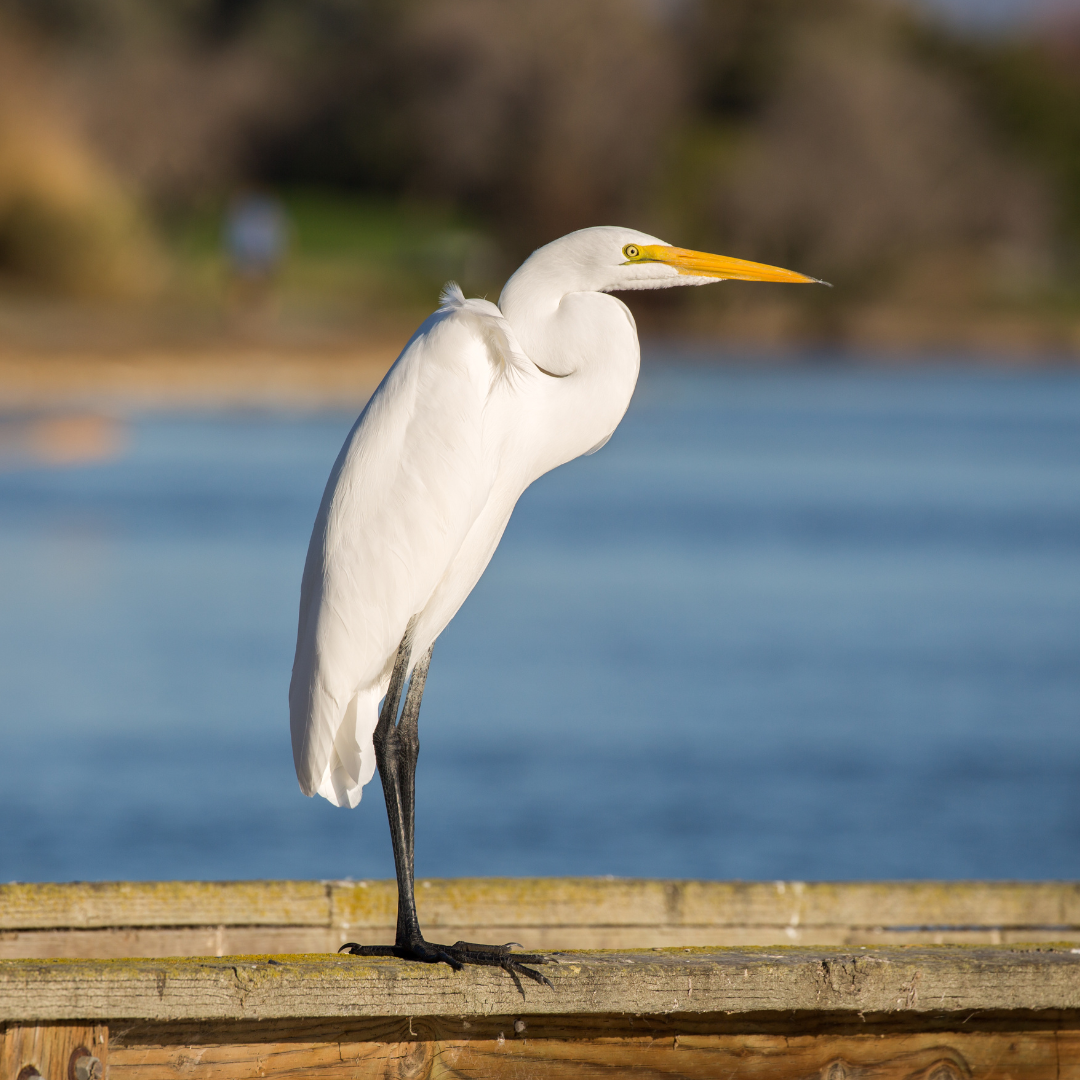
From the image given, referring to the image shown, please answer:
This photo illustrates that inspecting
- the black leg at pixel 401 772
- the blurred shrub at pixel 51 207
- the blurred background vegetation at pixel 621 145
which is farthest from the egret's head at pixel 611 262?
the blurred background vegetation at pixel 621 145

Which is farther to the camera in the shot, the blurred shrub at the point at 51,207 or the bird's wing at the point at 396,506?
the blurred shrub at the point at 51,207

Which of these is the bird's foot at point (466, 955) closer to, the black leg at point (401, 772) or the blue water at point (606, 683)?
the black leg at point (401, 772)

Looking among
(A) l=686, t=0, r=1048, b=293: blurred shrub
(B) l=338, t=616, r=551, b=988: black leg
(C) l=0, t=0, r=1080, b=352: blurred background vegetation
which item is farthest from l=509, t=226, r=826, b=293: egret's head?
(A) l=686, t=0, r=1048, b=293: blurred shrub

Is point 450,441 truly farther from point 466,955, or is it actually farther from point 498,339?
point 466,955

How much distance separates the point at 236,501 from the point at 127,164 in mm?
37329

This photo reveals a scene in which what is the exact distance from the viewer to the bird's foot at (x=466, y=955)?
230 centimetres

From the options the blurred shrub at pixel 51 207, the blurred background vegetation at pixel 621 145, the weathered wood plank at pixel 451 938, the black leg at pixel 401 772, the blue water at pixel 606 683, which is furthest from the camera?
the blurred background vegetation at pixel 621 145

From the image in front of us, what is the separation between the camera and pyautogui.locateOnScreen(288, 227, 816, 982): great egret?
8.68 feet

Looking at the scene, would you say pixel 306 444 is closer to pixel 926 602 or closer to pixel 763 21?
pixel 926 602

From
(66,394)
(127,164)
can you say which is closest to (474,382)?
(66,394)

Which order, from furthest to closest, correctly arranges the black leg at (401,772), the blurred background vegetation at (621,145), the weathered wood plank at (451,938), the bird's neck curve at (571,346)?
the blurred background vegetation at (621,145), the weathered wood plank at (451,938), the bird's neck curve at (571,346), the black leg at (401,772)

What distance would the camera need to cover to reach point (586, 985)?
2273 millimetres

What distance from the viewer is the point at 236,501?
15.8m

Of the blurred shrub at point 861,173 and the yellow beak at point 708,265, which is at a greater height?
the blurred shrub at point 861,173
